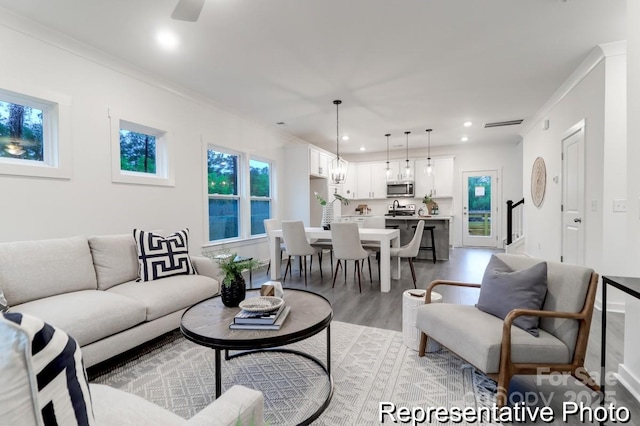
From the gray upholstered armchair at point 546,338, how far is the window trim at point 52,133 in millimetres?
3521

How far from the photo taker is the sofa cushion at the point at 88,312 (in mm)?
1815

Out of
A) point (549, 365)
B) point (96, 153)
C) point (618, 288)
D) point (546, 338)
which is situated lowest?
point (549, 365)

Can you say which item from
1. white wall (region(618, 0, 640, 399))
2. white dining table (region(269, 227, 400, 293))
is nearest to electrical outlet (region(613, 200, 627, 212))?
white wall (region(618, 0, 640, 399))

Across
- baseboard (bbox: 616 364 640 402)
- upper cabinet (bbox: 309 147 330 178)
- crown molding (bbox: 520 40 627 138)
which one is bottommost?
baseboard (bbox: 616 364 640 402)

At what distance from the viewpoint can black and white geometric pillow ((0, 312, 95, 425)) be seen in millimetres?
468

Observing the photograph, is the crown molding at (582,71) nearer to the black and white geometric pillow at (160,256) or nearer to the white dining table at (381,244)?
the white dining table at (381,244)

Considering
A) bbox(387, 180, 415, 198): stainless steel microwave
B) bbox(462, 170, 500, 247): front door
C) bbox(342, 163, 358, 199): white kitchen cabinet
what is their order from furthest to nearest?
bbox(342, 163, 358, 199): white kitchen cabinet → bbox(387, 180, 415, 198): stainless steel microwave → bbox(462, 170, 500, 247): front door

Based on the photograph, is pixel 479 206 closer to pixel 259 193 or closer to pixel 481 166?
pixel 481 166

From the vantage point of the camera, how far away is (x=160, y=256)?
2793 mm

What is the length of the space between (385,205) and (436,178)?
1567 mm

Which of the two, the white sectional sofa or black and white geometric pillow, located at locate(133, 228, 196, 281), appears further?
black and white geometric pillow, located at locate(133, 228, 196, 281)

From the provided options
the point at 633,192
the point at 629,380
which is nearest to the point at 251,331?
the point at 629,380

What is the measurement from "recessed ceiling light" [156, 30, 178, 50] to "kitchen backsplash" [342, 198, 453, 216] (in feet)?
21.2

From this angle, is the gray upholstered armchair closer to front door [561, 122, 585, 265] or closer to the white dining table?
the white dining table
